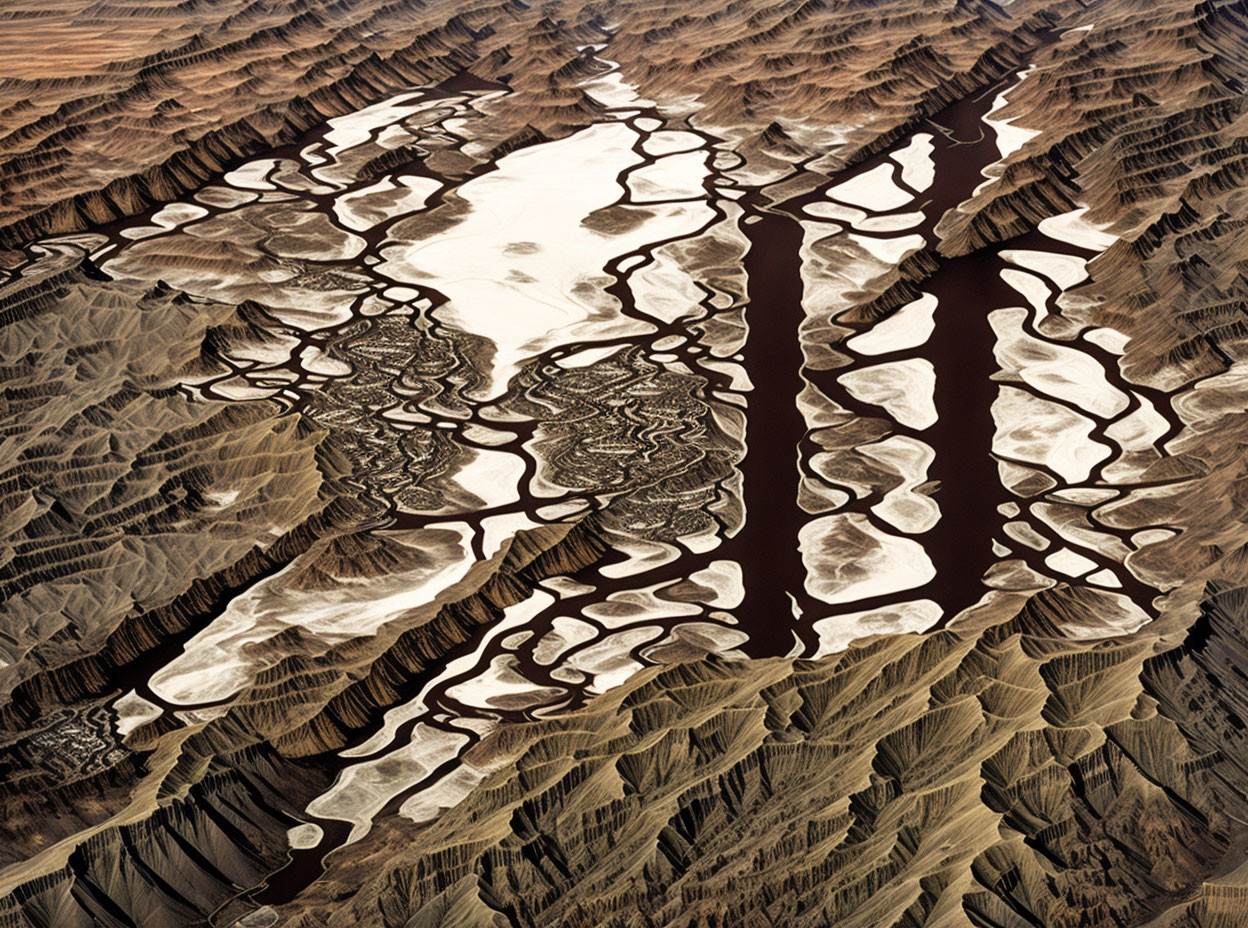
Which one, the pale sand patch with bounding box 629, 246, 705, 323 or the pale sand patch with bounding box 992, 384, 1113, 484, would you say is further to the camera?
the pale sand patch with bounding box 629, 246, 705, 323

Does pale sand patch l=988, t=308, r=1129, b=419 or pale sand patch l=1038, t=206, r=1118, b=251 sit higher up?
pale sand patch l=988, t=308, r=1129, b=419

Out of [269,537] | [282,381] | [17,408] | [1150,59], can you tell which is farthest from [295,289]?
[1150,59]

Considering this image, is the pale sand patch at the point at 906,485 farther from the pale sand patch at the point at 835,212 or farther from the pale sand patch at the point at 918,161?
the pale sand patch at the point at 918,161

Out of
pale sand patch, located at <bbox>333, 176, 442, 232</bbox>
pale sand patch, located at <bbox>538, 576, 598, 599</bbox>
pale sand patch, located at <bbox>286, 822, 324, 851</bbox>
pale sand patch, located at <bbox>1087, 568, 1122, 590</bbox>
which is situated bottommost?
pale sand patch, located at <bbox>1087, 568, 1122, 590</bbox>

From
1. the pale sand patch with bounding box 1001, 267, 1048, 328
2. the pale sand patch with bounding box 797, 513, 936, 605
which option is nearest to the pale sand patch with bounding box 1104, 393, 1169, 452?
the pale sand patch with bounding box 1001, 267, 1048, 328

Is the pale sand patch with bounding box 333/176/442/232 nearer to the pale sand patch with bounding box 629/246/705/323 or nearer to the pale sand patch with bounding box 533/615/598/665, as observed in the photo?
the pale sand patch with bounding box 629/246/705/323
